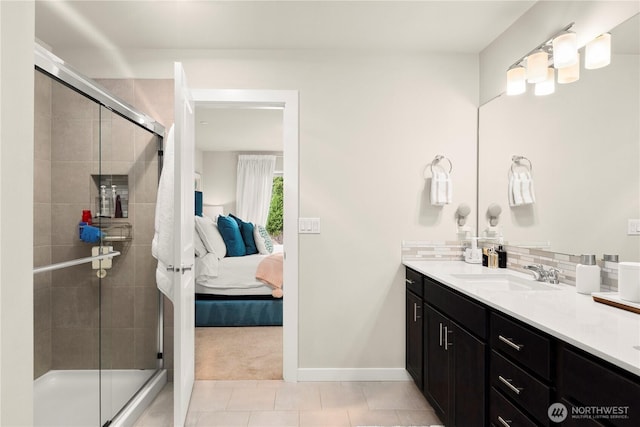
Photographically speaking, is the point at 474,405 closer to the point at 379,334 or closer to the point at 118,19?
the point at 379,334

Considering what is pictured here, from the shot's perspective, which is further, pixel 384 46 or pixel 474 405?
pixel 384 46

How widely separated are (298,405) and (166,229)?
142 centimetres

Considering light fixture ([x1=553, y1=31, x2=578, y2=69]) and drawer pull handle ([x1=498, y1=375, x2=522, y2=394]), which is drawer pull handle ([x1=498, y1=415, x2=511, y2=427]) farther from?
light fixture ([x1=553, y1=31, x2=578, y2=69])

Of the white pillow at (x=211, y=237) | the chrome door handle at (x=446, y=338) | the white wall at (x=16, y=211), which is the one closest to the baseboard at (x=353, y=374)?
the chrome door handle at (x=446, y=338)

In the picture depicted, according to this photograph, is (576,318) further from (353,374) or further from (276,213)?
(276,213)

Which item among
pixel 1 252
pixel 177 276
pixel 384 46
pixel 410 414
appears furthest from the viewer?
pixel 384 46

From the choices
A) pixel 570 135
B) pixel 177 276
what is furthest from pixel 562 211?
pixel 177 276

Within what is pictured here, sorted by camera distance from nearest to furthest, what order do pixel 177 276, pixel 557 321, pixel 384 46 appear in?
pixel 557 321
pixel 177 276
pixel 384 46

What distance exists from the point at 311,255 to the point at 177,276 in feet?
3.59

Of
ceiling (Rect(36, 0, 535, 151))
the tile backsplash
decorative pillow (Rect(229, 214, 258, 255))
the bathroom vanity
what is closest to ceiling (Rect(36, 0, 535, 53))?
ceiling (Rect(36, 0, 535, 151))

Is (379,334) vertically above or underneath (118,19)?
underneath

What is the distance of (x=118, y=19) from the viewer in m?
2.57

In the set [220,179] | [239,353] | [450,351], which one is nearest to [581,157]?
[450,351]

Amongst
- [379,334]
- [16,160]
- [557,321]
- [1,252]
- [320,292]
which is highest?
[16,160]
